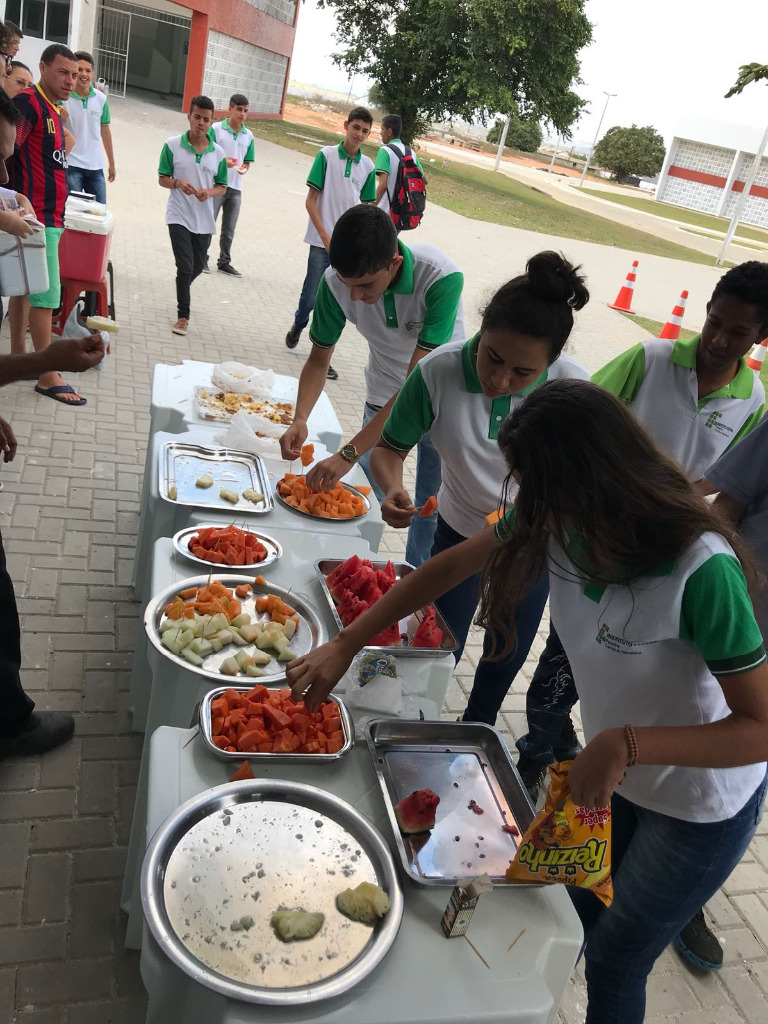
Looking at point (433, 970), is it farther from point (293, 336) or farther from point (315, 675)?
point (293, 336)

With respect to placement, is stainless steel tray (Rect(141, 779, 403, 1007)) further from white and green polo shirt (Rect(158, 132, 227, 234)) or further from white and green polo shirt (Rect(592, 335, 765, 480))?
white and green polo shirt (Rect(158, 132, 227, 234))

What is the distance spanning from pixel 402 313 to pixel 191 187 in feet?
14.9

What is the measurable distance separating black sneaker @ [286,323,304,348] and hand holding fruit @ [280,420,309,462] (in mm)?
4461

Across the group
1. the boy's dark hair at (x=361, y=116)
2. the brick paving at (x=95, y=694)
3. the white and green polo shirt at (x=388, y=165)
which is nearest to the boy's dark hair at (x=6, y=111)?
the brick paving at (x=95, y=694)

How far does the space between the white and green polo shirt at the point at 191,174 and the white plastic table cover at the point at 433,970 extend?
20.5 feet

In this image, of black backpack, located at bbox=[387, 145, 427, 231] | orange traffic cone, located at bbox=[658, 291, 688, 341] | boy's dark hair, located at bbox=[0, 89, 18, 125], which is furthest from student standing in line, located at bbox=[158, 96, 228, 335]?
orange traffic cone, located at bbox=[658, 291, 688, 341]

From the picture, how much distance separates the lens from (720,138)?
41.7 m

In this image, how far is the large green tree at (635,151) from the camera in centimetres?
4703

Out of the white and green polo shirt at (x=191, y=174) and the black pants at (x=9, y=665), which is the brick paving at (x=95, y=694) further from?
the white and green polo shirt at (x=191, y=174)

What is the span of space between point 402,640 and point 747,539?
1.07 meters

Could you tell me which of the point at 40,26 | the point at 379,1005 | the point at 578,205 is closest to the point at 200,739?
the point at 379,1005

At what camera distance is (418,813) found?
1689 millimetres

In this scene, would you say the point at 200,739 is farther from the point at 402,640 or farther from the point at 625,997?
the point at 625,997

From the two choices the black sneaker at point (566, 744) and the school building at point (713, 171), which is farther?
the school building at point (713, 171)
